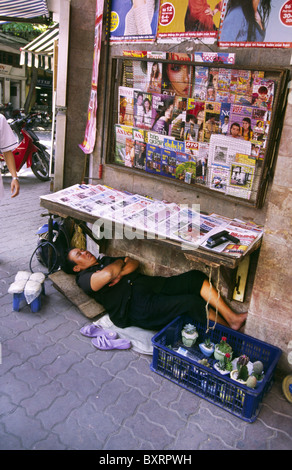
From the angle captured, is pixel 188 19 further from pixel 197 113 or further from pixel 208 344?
pixel 208 344

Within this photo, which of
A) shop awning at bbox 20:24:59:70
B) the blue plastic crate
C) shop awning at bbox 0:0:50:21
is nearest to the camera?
the blue plastic crate

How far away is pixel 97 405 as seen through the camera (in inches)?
107

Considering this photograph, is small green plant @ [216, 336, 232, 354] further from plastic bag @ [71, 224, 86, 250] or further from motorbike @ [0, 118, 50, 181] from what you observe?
motorbike @ [0, 118, 50, 181]

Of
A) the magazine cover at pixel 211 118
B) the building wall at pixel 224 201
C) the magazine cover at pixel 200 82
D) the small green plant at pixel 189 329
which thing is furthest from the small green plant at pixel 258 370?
the magazine cover at pixel 200 82

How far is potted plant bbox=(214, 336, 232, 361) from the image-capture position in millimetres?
3039

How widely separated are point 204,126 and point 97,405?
2429 mm

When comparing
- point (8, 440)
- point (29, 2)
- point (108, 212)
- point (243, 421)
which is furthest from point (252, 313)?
point (29, 2)

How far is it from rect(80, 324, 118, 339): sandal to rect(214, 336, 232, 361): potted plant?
958 mm

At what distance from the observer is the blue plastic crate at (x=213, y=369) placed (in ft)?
8.80

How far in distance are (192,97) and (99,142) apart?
1356 millimetres

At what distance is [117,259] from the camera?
13.1ft

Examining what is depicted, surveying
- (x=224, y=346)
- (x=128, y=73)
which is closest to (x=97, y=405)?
(x=224, y=346)

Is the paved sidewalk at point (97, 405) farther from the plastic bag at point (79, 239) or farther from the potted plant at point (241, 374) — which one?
the plastic bag at point (79, 239)

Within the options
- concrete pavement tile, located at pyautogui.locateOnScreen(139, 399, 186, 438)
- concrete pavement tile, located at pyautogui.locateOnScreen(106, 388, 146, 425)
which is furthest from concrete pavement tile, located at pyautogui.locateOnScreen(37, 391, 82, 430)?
concrete pavement tile, located at pyautogui.locateOnScreen(139, 399, 186, 438)
